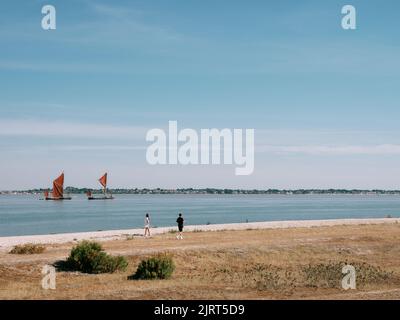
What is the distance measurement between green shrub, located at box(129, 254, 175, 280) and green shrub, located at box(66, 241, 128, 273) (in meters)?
1.86

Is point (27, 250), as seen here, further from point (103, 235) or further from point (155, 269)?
point (103, 235)

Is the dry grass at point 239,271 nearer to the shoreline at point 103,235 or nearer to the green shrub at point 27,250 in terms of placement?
the green shrub at point 27,250

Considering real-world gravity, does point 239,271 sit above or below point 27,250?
below

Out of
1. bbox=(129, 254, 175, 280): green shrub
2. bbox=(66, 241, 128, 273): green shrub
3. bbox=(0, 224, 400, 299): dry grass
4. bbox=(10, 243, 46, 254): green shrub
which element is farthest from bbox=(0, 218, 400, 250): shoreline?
bbox=(129, 254, 175, 280): green shrub

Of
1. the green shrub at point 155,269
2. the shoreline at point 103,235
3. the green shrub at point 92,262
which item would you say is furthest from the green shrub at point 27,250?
the green shrub at point 155,269

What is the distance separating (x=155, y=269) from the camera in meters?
24.4

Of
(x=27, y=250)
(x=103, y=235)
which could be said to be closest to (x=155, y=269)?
(x=27, y=250)

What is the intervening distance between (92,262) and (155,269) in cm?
347

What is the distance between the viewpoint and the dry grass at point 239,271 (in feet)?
68.3

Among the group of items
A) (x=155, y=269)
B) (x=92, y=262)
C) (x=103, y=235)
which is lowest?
(x=103, y=235)

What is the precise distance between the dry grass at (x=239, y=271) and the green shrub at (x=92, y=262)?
0.63 meters
